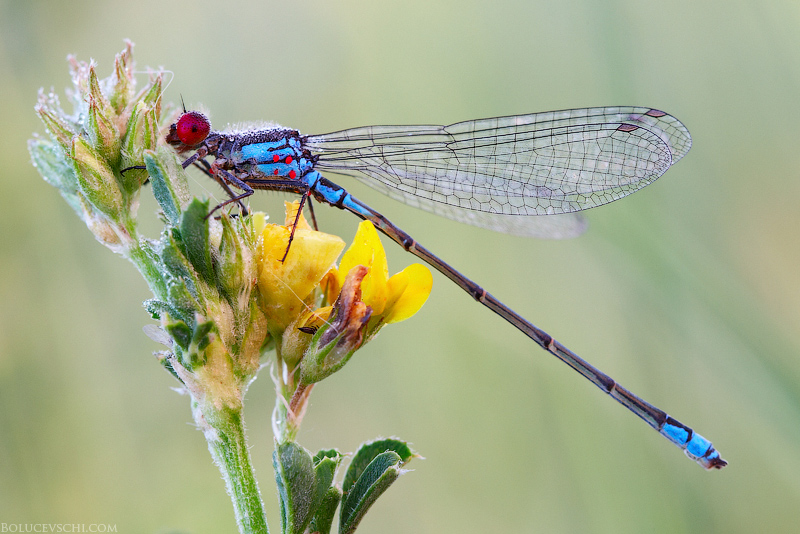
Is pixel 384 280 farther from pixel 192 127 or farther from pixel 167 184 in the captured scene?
pixel 192 127

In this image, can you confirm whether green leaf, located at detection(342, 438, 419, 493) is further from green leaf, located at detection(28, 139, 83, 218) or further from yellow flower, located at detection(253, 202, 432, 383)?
green leaf, located at detection(28, 139, 83, 218)

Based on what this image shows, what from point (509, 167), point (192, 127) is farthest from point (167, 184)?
point (509, 167)

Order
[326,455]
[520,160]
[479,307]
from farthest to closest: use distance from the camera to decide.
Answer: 1. [479,307]
2. [520,160]
3. [326,455]

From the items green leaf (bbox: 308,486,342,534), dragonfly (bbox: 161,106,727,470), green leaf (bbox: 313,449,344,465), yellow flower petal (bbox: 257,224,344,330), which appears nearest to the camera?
green leaf (bbox: 308,486,342,534)

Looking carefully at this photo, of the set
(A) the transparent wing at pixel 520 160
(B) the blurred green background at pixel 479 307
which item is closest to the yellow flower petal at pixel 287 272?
(B) the blurred green background at pixel 479 307

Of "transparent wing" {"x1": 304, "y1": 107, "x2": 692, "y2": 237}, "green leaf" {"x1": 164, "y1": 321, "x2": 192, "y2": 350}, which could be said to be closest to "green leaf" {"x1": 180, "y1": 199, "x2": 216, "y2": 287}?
"green leaf" {"x1": 164, "y1": 321, "x2": 192, "y2": 350}

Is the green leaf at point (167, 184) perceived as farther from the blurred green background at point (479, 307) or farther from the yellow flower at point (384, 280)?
the blurred green background at point (479, 307)
